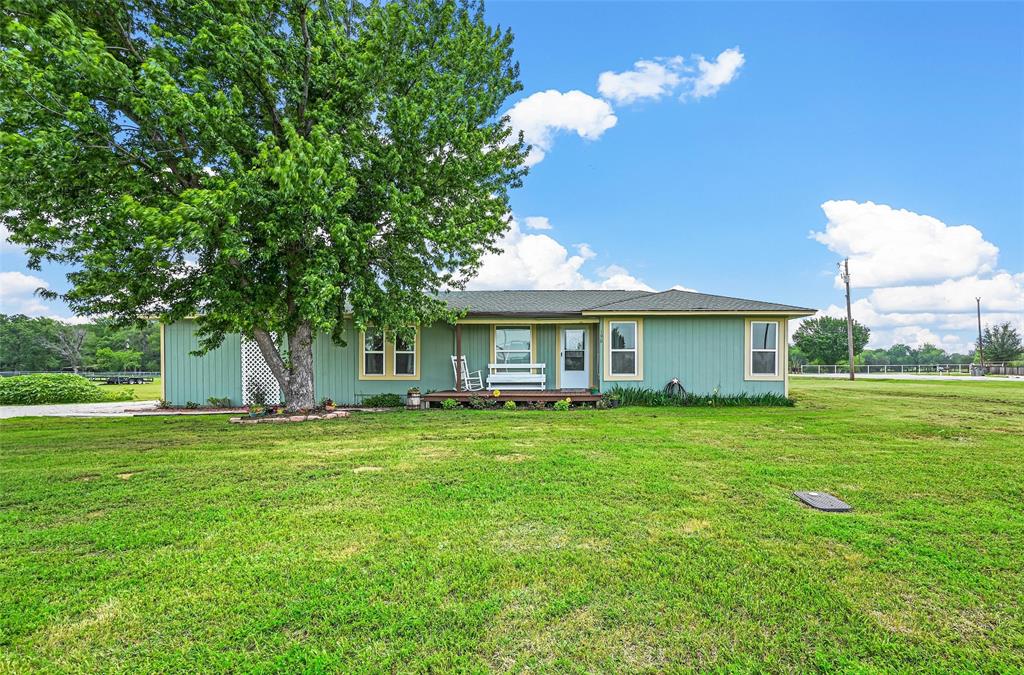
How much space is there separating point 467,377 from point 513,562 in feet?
32.8

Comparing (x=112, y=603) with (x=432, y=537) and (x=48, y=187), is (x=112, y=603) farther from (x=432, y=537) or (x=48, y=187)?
(x=48, y=187)

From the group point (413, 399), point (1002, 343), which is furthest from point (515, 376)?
point (1002, 343)

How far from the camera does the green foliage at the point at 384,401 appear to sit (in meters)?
12.3

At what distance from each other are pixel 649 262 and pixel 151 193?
2030 cm

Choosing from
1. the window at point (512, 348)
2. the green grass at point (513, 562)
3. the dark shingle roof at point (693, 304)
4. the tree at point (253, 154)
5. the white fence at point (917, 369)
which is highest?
the tree at point (253, 154)

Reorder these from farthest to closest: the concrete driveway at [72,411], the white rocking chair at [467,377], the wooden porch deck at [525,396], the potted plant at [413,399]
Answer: the white rocking chair at [467,377] → the potted plant at [413,399] → the wooden porch deck at [525,396] → the concrete driveway at [72,411]

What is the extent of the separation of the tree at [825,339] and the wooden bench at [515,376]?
154 feet

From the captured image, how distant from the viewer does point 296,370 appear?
10.4 meters

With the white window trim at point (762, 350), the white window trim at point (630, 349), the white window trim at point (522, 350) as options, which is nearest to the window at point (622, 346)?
the white window trim at point (630, 349)

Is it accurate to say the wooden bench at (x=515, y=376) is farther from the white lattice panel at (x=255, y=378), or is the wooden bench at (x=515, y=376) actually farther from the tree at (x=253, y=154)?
the white lattice panel at (x=255, y=378)

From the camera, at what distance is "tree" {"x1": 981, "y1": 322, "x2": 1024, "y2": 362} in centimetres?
4019

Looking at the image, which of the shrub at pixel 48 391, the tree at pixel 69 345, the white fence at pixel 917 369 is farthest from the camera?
the tree at pixel 69 345

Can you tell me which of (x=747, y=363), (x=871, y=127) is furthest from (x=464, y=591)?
(x=871, y=127)

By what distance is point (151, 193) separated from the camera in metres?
8.12
